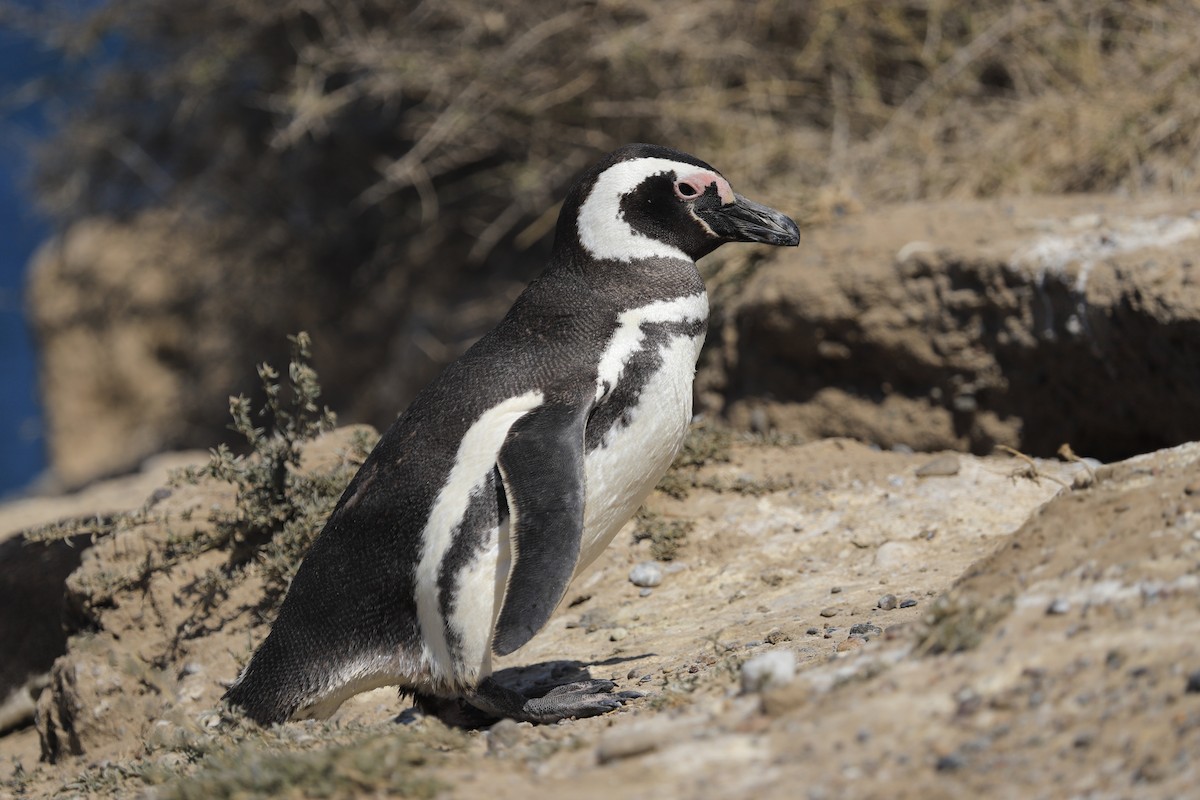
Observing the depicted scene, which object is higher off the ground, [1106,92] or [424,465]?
[1106,92]

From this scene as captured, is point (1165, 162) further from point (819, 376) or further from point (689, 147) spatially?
point (689, 147)

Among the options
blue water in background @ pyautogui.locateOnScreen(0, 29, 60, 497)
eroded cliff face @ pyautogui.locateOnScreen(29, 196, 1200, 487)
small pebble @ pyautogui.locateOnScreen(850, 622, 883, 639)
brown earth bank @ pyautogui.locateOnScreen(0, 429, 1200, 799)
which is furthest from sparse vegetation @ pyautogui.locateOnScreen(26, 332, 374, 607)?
blue water in background @ pyautogui.locateOnScreen(0, 29, 60, 497)

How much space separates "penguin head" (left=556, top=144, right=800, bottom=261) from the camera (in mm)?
3348

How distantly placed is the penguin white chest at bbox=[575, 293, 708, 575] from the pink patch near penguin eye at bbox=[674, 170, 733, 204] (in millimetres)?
346

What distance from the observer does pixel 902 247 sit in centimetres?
501

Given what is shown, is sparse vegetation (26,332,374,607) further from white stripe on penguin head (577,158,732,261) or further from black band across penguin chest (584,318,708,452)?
black band across penguin chest (584,318,708,452)

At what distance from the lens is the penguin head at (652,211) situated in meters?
3.35

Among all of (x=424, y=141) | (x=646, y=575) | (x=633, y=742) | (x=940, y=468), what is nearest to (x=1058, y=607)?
(x=633, y=742)

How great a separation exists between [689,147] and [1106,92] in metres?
A: 2.23

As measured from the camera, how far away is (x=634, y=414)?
9.96ft

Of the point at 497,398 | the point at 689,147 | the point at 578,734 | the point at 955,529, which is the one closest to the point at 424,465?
the point at 497,398

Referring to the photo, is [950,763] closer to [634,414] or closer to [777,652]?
[777,652]

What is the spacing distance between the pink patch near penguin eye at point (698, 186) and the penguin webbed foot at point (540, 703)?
134 centimetres

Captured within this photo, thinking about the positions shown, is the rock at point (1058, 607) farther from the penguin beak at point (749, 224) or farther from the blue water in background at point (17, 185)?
the blue water in background at point (17, 185)
